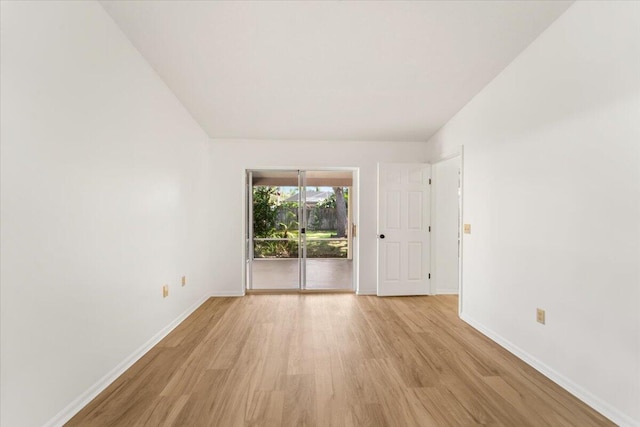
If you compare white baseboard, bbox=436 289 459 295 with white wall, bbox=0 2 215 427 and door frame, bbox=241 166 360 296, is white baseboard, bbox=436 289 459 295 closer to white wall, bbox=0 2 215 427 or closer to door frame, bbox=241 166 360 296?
door frame, bbox=241 166 360 296

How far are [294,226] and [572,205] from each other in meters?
3.47

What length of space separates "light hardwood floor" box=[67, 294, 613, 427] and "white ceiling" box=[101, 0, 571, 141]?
8.45 ft

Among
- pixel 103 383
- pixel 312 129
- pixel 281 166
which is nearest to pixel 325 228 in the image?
pixel 281 166

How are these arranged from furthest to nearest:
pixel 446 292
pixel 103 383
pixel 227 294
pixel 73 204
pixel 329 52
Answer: pixel 446 292 → pixel 227 294 → pixel 329 52 → pixel 103 383 → pixel 73 204

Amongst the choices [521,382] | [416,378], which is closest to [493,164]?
[521,382]

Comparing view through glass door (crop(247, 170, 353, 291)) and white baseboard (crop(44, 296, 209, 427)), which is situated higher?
view through glass door (crop(247, 170, 353, 291))

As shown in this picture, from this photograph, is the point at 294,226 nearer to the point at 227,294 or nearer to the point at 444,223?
the point at 227,294

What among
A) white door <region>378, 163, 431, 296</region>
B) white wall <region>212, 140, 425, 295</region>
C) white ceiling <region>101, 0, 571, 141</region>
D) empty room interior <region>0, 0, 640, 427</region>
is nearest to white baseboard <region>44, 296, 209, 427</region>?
empty room interior <region>0, 0, 640, 427</region>

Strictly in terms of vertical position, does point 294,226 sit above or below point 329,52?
below

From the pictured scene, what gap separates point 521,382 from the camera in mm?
2264

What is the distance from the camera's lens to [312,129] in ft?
14.2

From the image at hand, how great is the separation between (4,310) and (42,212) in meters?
0.53

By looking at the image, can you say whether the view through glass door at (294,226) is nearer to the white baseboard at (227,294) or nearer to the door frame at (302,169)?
the door frame at (302,169)

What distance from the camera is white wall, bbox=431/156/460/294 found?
4676 millimetres
